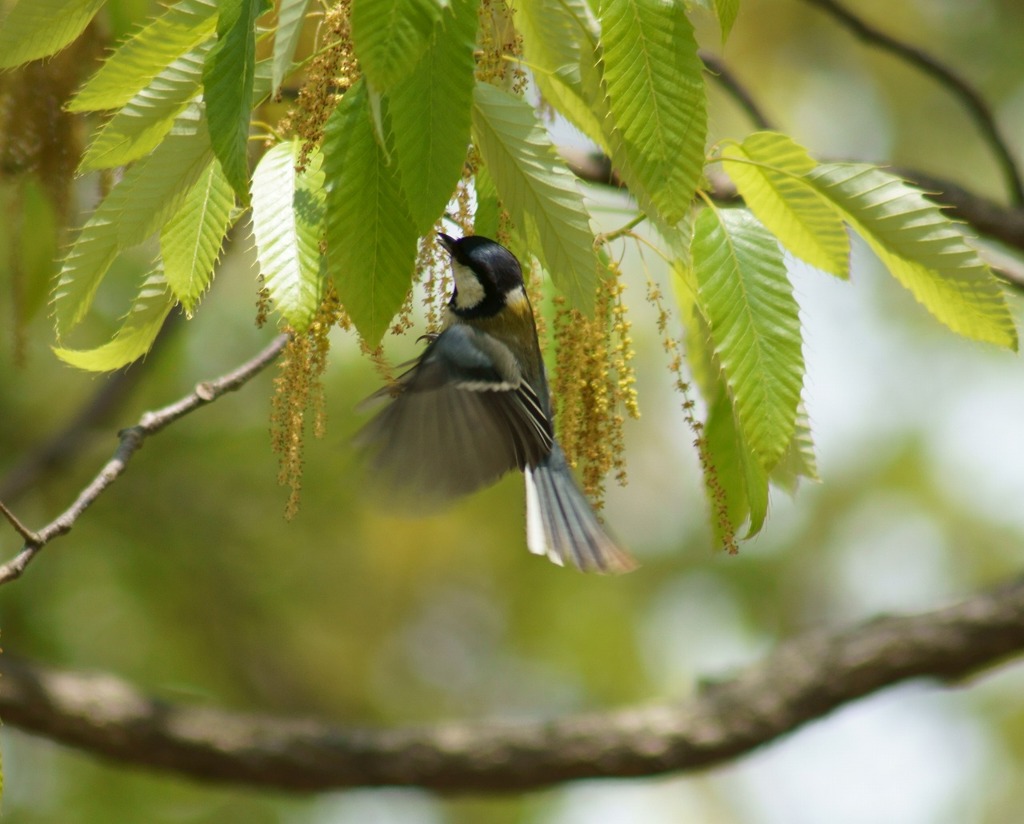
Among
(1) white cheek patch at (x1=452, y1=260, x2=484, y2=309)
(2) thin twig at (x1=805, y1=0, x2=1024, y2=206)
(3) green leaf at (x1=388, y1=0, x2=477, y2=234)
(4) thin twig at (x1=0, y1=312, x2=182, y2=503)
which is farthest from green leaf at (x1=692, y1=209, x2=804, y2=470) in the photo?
(4) thin twig at (x1=0, y1=312, x2=182, y2=503)

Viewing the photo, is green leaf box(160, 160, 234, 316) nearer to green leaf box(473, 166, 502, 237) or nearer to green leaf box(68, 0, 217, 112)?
green leaf box(68, 0, 217, 112)

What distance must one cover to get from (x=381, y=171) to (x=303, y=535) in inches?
188

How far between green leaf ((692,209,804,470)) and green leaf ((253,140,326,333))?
0.52 m

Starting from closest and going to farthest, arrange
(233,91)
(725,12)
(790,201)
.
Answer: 1. (233,91)
2. (725,12)
3. (790,201)

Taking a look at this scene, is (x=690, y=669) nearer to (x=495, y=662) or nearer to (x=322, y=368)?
(x=495, y=662)

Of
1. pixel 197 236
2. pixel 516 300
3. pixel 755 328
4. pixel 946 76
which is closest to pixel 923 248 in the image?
pixel 755 328

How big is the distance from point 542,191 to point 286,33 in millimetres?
385

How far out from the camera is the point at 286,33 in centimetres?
132

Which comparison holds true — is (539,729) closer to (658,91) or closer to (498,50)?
(498,50)

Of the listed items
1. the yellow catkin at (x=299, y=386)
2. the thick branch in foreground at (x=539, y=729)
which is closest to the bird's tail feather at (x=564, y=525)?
the yellow catkin at (x=299, y=386)

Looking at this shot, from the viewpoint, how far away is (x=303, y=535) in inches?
238

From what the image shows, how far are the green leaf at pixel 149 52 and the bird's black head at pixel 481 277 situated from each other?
828 mm

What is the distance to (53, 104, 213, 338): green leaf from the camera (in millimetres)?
1581

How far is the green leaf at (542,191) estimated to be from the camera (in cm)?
153
